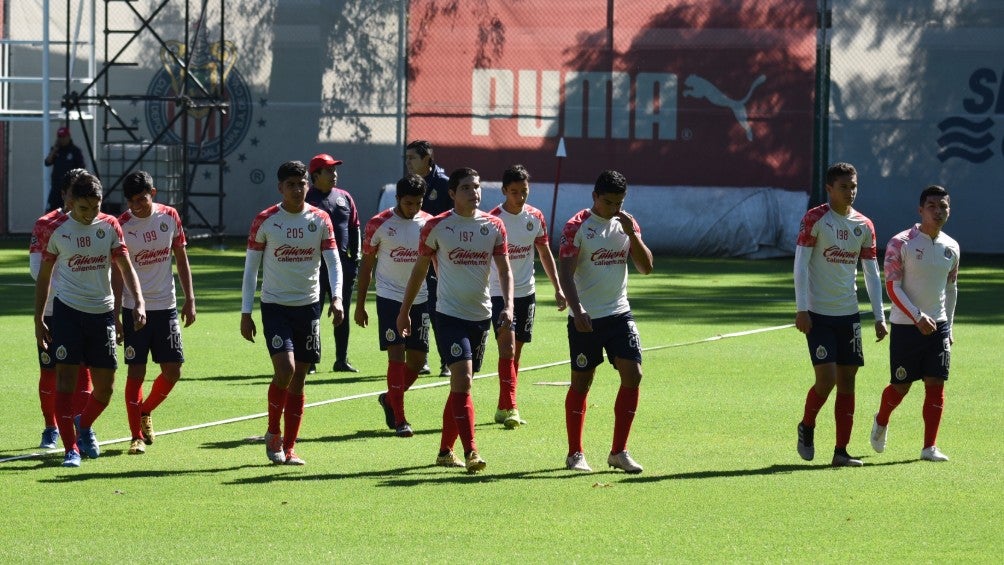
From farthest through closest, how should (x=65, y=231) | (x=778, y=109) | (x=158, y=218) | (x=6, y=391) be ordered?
(x=778, y=109) < (x=6, y=391) < (x=158, y=218) < (x=65, y=231)

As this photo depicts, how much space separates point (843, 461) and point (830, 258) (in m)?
1.28

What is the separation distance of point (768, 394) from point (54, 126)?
23.3m

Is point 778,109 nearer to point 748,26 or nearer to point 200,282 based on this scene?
point 748,26

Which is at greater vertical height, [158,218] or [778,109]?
[778,109]

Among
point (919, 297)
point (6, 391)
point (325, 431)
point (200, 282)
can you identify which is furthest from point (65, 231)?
point (200, 282)

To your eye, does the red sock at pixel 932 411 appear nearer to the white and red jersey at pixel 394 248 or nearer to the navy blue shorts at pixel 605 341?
the navy blue shorts at pixel 605 341

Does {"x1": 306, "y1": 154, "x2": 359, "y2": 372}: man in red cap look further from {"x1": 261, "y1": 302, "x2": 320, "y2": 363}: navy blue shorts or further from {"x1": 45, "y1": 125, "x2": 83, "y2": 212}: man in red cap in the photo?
{"x1": 45, "y1": 125, "x2": 83, "y2": 212}: man in red cap

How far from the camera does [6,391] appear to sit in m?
12.9

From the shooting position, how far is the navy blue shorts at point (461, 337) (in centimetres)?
967

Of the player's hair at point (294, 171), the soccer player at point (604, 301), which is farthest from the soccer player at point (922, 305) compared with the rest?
the player's hair at point (294, 171)

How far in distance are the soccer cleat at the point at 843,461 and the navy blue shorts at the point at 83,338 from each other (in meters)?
4.56

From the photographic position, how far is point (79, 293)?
385 inches

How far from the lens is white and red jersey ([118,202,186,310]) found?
1046 cm

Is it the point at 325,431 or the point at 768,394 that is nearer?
the point at 325,431
